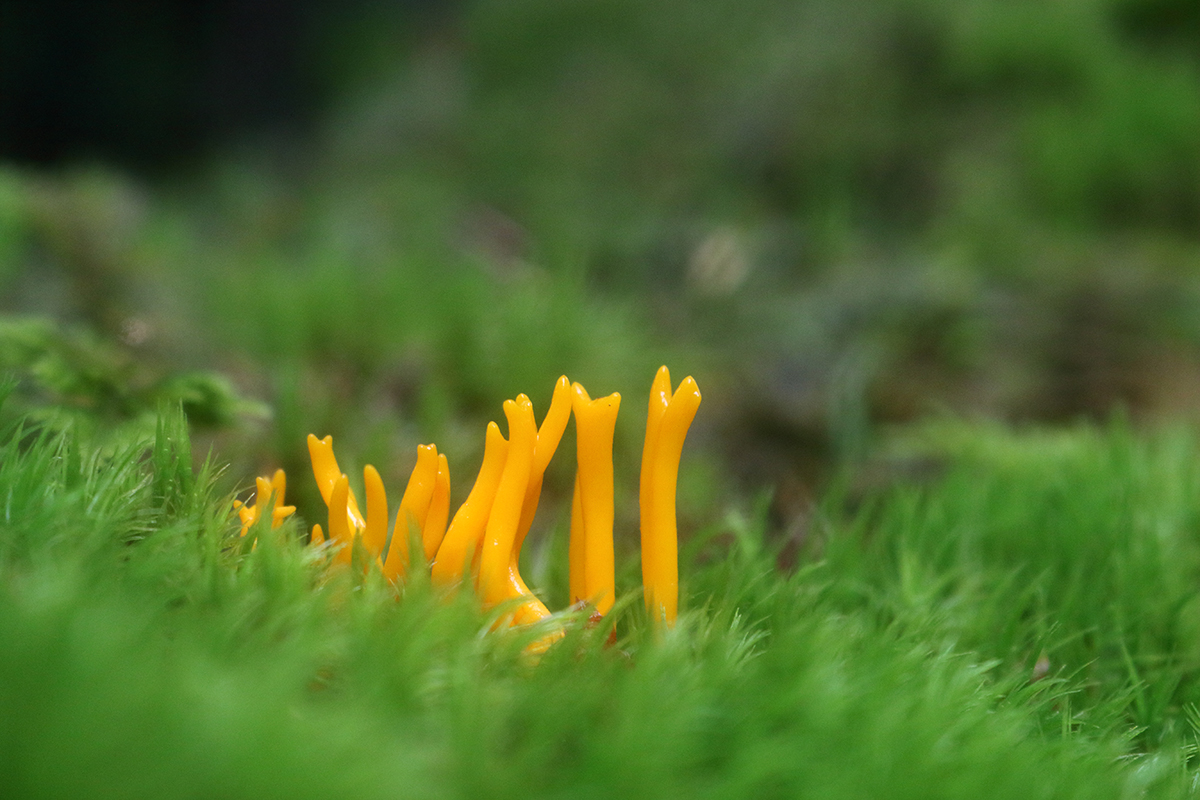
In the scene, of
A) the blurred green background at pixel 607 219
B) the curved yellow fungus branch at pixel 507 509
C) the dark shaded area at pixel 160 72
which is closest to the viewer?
the curved yellow fungus branch at pixel 507 509

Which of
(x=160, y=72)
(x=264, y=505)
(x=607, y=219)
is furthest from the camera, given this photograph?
(x=160, y=72)

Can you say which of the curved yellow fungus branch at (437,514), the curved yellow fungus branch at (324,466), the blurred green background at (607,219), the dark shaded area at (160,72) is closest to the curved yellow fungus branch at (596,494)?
the curved yellow fungus branch at (437,514)

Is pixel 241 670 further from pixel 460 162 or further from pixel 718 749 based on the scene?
pixel 460 162

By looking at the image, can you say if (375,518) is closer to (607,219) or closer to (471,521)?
(471,521)

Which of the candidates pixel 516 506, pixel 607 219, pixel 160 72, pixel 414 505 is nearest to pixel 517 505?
pixel 516 506

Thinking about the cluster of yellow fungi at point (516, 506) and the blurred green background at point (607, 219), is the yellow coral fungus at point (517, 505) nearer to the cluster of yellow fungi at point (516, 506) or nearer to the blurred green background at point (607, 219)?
the cluster of yellow fungi at point (516, 506)

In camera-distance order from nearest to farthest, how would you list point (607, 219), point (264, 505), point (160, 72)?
point (264, 505)
point (607, 219)
point (160, 72)
